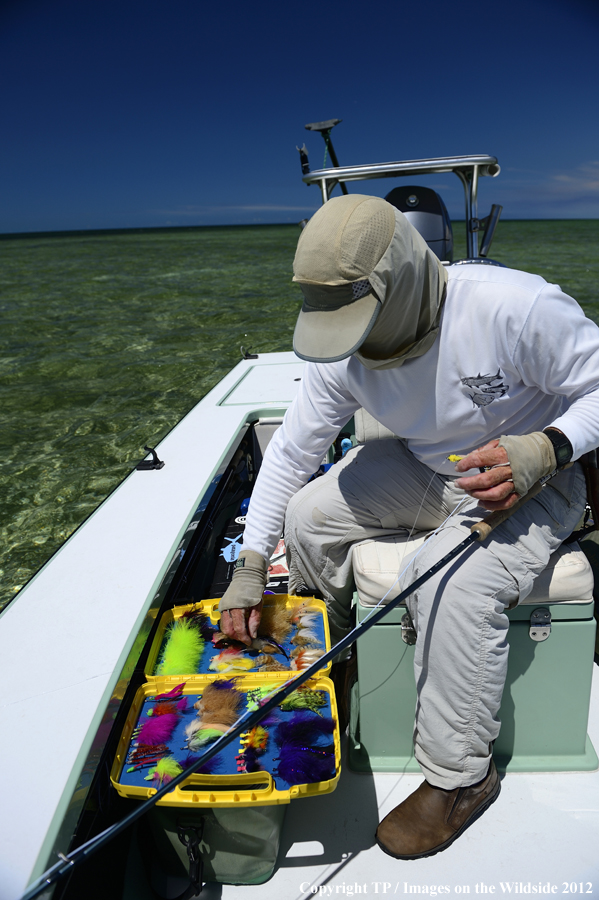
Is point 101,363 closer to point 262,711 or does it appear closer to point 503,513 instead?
point 503,513

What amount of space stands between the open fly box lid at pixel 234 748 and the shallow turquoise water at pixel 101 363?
217 centimetres

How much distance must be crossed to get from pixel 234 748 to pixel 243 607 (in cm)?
36

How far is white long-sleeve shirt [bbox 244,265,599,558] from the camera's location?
1230mm

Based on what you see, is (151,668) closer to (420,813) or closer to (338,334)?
(420,813)

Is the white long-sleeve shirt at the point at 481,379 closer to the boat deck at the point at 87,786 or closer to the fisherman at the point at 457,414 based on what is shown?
the fisherman at the point at 457,414

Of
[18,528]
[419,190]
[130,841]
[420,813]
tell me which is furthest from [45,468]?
[420,813]

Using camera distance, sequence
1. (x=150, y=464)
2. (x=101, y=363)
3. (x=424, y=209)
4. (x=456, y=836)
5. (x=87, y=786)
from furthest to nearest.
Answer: (x=101, y=363), (x=424, y=209), (x=150, y=464), (x=456, y=836), (x=87, y=786)

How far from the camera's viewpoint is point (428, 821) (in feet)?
4.22

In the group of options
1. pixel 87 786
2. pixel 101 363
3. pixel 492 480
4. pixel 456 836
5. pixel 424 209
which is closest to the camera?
pixel 87 786

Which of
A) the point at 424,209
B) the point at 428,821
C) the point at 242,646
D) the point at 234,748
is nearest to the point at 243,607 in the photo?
the point at 242,646

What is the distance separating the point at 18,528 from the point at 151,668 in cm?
313

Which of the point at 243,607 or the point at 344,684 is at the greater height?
the point at 243,607

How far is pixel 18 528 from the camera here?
4.07 metres

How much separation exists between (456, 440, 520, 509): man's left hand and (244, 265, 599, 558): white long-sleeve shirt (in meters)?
0.15
